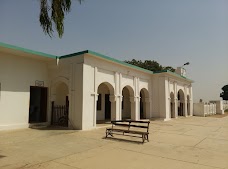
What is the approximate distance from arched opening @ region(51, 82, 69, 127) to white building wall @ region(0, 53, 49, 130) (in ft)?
5.86

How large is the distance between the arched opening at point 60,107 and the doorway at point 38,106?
2.08 ft

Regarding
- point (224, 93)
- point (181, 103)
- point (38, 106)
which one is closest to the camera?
point (38, 106)

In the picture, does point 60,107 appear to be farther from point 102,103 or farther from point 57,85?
point 102,103

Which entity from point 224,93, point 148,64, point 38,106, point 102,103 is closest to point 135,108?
point 102,103

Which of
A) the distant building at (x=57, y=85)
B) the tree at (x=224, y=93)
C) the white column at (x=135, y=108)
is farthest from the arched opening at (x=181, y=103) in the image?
the tree at (x=224, y=93)

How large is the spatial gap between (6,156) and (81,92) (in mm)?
6051

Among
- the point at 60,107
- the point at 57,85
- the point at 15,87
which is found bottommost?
the point at 60,107

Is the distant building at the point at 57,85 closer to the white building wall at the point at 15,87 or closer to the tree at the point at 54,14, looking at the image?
the white building wall at the point at 15,87

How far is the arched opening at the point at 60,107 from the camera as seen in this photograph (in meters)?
13.0

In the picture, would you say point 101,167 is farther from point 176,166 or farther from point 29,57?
point 29,57

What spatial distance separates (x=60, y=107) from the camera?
527 inches

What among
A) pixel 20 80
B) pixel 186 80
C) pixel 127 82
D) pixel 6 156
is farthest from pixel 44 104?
pixel 186 80

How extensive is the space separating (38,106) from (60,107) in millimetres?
2376

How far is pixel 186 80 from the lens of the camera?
2531 cm
